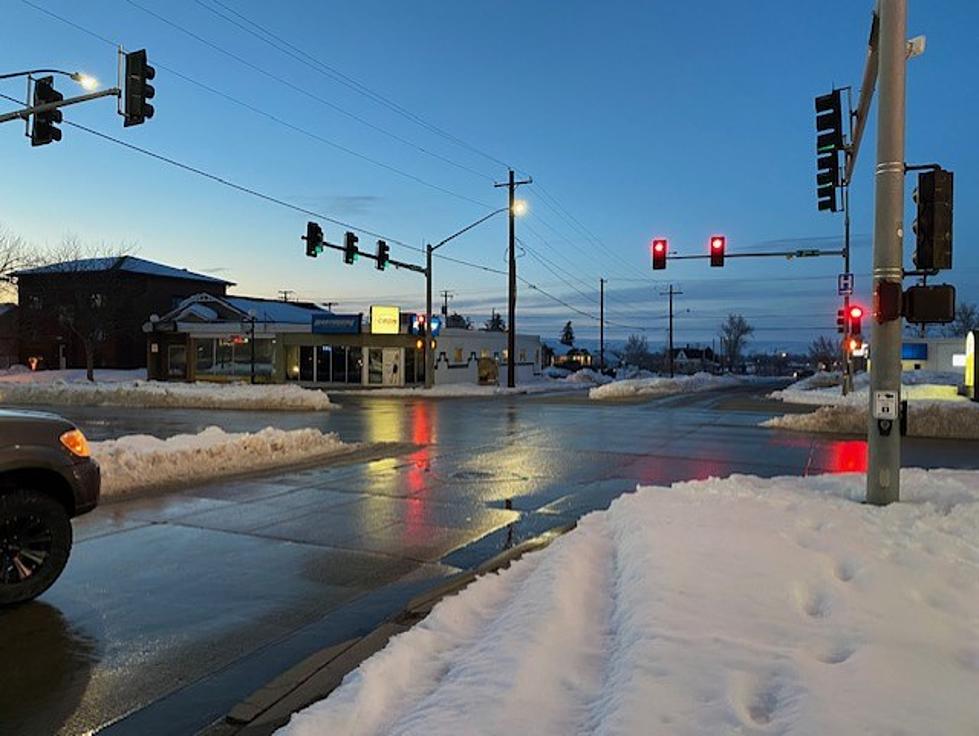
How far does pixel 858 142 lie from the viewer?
1270 cm

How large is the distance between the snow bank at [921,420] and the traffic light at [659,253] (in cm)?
923

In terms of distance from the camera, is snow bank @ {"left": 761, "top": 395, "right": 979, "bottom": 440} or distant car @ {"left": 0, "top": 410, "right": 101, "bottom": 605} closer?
distant car @ {"left": 0, "top": 410, "right": 101, "bottom": 605}

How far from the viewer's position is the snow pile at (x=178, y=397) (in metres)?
30.3

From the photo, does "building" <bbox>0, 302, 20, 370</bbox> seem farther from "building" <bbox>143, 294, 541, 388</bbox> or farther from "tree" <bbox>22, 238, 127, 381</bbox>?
"building" <bbox>143, 294, 541, 388</bbox>

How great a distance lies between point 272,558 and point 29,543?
2124mm

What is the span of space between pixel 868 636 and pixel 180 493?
30.2 feet

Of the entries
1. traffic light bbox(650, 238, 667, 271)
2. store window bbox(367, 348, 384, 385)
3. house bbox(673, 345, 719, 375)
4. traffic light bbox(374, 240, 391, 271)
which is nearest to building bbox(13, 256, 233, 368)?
store window bbox(367, 348, 384, 385)

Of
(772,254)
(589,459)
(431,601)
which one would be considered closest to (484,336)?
(772,254)

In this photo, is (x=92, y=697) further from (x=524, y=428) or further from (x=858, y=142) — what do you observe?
(x=524, y=428)

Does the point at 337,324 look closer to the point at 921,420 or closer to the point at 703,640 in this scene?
the point at 921,420

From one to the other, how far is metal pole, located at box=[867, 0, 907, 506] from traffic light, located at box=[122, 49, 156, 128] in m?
12.5

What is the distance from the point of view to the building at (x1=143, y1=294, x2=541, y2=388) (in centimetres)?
5241

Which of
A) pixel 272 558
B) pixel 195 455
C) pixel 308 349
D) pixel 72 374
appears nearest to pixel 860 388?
pixel 308 349

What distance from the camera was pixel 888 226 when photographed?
807 cm
